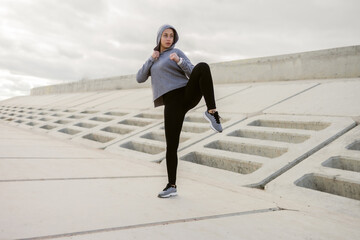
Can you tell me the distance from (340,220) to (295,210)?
31cm

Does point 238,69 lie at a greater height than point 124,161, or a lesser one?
greater

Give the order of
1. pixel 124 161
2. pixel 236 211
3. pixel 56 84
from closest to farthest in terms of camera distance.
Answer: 1. pixel 236 211
2. pixel 124 161
3. pixel 56 84

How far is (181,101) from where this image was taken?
8.39 feet

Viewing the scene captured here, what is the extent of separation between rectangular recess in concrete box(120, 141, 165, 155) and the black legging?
1.86 m

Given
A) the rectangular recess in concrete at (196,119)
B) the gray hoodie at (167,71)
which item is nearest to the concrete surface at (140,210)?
the gray hoodie at (167,71)

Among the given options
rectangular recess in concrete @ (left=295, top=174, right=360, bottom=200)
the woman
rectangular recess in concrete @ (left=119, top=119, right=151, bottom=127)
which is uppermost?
the woman

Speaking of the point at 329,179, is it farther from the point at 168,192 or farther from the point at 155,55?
the point at 155,55

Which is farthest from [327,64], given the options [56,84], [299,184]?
[56,84]

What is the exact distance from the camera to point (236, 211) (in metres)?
2.30

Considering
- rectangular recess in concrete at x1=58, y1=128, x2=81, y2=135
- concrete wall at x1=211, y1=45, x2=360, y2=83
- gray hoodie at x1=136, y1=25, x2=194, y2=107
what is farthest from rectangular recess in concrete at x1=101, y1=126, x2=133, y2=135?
concrete wall at x1=211, y1=45, x2=360, y2=83

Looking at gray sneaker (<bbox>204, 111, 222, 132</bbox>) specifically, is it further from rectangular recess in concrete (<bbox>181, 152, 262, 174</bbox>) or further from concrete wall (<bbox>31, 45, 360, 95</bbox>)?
concrete wall (<bbox>31, 45, 360, 95</bbox>)

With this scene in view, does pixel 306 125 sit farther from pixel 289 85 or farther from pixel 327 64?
pixel 327 64

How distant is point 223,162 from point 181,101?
137 cm

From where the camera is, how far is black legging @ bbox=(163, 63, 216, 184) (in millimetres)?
2412
